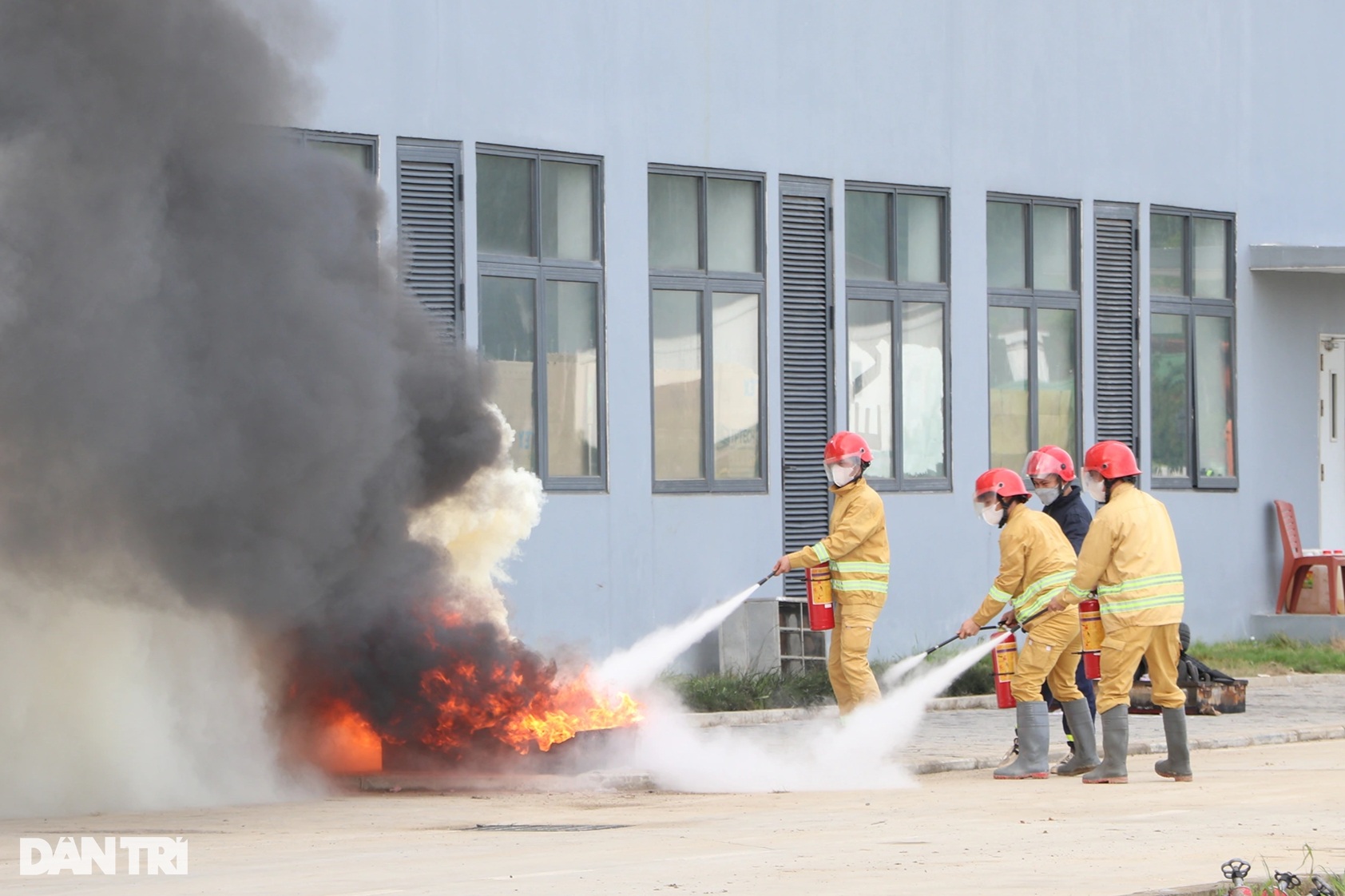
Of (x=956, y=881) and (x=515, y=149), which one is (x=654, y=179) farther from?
(x=956, y=881)

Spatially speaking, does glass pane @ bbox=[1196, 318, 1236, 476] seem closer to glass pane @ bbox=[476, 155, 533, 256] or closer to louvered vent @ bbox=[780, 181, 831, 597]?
louvered vent @ bbox=[780, 181, 831, 597]

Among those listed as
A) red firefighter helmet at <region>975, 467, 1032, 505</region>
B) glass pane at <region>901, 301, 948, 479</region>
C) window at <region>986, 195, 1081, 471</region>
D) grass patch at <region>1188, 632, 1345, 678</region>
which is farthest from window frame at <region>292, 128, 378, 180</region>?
grass patch at <region>1188, 632, 1345, 678</region>

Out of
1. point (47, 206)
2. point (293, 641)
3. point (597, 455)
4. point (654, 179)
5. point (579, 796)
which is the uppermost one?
point (654, 179)

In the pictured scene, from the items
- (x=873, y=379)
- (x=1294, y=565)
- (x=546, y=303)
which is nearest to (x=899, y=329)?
(x=873, y=379)

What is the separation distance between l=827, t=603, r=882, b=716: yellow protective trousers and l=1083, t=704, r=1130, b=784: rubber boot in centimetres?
136

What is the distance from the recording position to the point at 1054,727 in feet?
50.0

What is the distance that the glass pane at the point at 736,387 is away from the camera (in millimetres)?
17531

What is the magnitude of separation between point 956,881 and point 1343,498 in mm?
16266

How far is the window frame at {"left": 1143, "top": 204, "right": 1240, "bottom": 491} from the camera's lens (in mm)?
20797

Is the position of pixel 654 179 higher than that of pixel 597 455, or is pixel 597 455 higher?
pixel 654 179

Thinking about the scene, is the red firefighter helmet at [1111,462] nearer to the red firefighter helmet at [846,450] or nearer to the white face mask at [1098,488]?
the white face mask at [1098,488]

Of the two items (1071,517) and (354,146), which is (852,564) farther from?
(354,146)

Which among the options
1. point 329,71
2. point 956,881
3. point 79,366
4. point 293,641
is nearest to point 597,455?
point 329,71

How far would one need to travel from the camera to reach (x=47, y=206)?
10.2 metres
